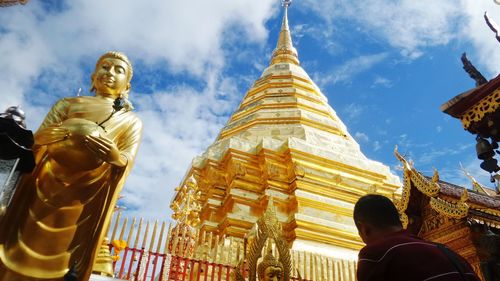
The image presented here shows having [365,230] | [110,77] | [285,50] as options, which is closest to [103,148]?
[110,77]

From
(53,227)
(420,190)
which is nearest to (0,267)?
(53,227)

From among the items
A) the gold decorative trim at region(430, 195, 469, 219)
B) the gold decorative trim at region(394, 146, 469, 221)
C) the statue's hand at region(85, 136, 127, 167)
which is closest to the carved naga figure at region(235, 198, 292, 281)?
the gold decorative trim at region(394, 146, 469, 221)

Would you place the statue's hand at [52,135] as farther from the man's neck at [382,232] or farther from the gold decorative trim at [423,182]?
the gold decorative trim at [423,182]

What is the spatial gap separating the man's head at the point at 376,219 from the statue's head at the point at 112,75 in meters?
4.27

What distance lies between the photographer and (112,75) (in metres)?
5.46

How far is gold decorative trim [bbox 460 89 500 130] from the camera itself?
3934 mm

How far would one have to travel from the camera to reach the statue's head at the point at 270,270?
522 centimetres

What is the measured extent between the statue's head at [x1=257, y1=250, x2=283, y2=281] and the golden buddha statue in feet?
6.80

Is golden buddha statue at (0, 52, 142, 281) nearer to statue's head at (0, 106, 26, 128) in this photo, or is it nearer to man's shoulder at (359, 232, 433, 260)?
statue's head at (0, 106, 26, 128)

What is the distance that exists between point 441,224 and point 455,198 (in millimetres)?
409

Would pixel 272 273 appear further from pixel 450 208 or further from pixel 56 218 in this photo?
pixel 56 218

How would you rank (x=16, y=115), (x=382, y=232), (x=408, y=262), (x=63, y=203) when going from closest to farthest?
1. (x=408, y=262)
2. (x=382, y=232)
3. (x=16, y=115)
4. (x=63, y=203)

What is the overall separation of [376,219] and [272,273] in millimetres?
3514

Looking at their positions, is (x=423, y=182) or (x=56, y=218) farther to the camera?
(x=423, y=182)
